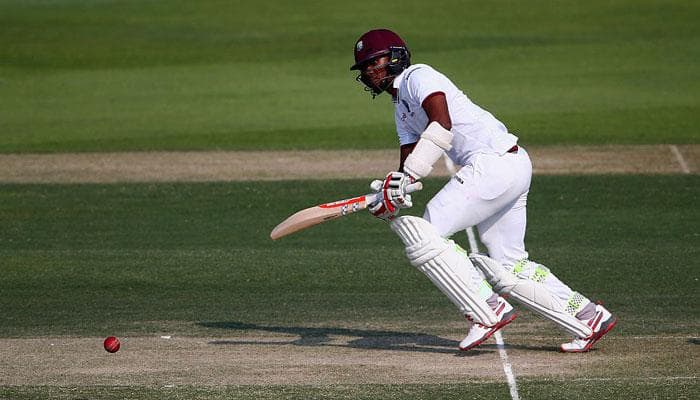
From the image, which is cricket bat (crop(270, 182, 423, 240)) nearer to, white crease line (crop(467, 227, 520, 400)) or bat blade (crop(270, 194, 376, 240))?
bat blade (crop(270, 194, 376, 240))

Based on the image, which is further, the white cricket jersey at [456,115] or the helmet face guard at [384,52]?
the helmet face guard at [384,52]

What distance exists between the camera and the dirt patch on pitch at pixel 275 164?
1734cm

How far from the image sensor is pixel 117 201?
596 inches

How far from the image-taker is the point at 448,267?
7633mm

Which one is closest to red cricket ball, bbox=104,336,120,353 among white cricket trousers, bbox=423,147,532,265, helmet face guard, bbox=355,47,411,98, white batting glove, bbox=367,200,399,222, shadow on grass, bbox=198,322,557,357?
shadow on grass, bbox=198,322,557,357

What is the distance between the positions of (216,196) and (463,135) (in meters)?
7.87

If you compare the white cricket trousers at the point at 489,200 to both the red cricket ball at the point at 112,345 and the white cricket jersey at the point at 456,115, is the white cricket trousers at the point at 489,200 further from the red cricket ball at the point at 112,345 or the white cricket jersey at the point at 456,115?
the red cricket ball at the point at 112,345

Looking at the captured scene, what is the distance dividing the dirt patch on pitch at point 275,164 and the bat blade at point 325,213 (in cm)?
894

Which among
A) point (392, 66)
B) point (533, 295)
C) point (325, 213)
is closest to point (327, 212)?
point (325, 213)

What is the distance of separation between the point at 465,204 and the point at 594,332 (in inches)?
46.3

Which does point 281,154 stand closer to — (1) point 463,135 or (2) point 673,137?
(2) point 673,137

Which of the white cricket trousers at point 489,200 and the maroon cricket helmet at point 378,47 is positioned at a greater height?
the maroon cricket helmet at point 378,47

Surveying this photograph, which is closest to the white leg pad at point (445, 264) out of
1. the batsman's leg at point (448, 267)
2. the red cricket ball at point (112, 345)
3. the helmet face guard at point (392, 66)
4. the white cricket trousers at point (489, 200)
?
the batsman's leg at point (448, 267)

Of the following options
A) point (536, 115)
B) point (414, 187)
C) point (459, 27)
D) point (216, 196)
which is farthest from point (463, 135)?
point (459, 27)
